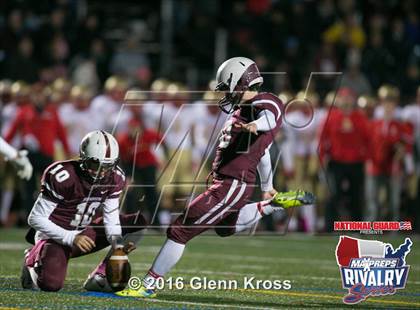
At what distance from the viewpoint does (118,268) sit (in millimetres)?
6406

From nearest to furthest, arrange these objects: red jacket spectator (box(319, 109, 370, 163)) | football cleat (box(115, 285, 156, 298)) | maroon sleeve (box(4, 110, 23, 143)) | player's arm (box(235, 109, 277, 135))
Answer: player's arm (box(235, 109, 277, 135)) < football cleat (box(115, 285, 156, 298)) < maroon sleeve (box(4, 110, 23, 143)) < red jacket spectator (box(319, 109, 370, 163))

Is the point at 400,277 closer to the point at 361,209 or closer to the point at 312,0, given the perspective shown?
the point at 361,209

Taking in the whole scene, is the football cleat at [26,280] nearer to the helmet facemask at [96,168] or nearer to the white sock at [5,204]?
the helmet facemask at [96,168]

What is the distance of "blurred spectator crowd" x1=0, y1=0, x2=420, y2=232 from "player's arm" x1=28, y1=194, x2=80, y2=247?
3846 mm

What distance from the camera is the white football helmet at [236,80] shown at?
6652 mm

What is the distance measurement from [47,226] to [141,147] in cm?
566

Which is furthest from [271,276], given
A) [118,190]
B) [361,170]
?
[361,170]

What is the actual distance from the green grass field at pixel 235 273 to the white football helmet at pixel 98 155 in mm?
729

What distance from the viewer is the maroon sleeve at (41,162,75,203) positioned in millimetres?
6617

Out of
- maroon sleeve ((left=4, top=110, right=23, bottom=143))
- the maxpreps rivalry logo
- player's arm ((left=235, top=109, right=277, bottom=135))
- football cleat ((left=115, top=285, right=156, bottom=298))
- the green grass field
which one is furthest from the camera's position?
maroon sleeve ((left=4, top=110, right=23, bottom=143))

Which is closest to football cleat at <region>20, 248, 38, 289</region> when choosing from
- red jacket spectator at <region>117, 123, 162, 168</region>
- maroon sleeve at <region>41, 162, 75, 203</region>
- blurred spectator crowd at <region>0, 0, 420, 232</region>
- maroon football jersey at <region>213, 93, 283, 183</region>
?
maroon sleeve at <region>41, 162, 75, 203</region>

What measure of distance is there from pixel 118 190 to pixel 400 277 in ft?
5.82

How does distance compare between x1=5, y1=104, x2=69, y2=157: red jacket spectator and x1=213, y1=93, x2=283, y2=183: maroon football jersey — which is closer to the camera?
x1=213, y1=93, x2=283, y2=183: maroon football jersey

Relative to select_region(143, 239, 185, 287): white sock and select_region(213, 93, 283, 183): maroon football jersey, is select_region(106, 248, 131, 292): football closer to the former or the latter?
select_region(143, 239, 185, 287): white sock
